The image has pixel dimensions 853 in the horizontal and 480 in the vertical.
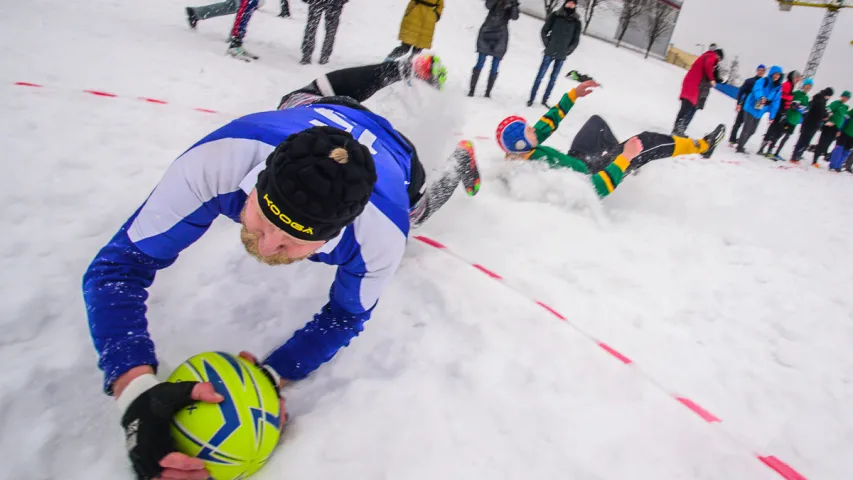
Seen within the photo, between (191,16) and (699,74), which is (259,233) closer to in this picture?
(191,16)

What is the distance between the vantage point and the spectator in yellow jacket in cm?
647

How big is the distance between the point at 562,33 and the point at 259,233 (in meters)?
7.35

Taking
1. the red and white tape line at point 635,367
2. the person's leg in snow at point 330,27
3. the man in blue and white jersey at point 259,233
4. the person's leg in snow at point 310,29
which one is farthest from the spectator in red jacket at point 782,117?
the man in blue and white jersey at point 259,233

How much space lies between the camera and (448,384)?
2.03 m

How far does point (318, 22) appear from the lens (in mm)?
6477

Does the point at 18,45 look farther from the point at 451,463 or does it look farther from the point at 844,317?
the point at 844,317

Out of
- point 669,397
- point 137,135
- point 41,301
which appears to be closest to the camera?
point 41,301

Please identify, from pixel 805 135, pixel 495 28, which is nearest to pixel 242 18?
pixel 495 28

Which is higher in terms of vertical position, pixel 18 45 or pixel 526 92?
pixel 526 92

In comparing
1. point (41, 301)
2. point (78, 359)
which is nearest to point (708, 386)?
point (78, 359)

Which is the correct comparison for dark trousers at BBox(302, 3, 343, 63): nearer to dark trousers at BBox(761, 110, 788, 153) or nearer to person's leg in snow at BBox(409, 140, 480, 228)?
person's leg in snow at BBox(409, 140, 480, 228)

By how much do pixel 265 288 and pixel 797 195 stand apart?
706 cm

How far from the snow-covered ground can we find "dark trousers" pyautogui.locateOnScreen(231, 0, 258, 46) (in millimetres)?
1366

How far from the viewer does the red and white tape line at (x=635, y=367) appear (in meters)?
1.93
